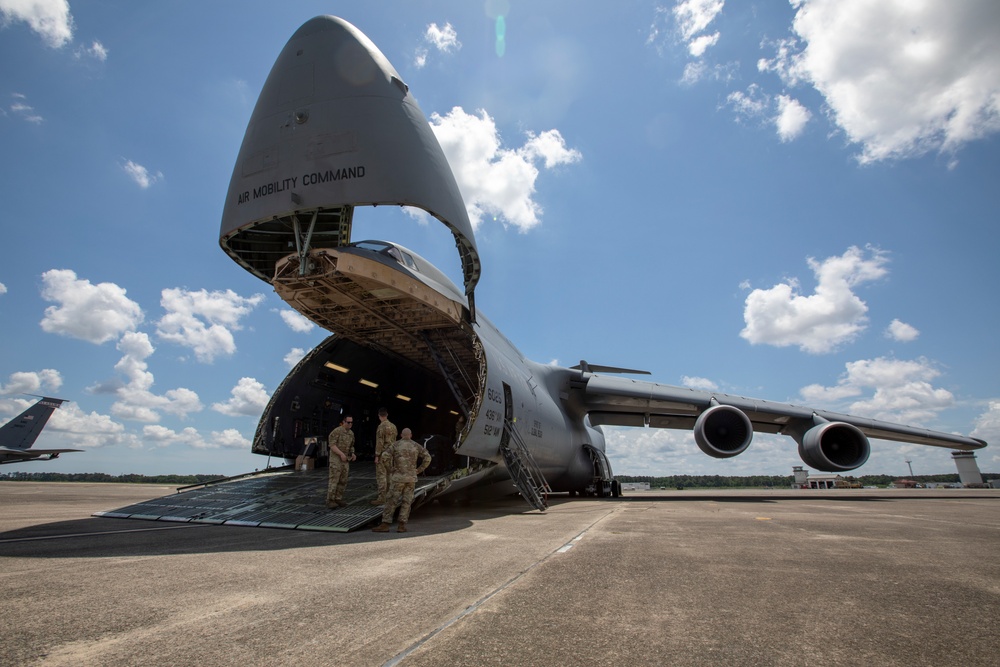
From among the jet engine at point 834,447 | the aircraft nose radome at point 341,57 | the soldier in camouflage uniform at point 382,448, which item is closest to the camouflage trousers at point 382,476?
the soldier in camouflage uniform at point 382,448

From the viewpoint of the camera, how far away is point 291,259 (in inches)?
A: 294

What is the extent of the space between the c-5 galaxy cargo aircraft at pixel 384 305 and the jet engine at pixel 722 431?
0.14 feet

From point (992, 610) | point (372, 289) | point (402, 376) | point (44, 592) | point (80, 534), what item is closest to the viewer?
point (992, 610)

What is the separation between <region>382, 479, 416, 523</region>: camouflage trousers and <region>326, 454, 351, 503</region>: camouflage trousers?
3.20 ft

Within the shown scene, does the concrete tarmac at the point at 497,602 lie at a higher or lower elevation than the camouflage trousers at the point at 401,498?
lower

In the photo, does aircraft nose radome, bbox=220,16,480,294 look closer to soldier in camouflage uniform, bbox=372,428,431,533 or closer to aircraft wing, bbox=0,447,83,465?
soldier in camouflage uniform, bbox=372,428,431,533

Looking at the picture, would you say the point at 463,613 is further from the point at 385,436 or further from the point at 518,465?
the point at 518,465

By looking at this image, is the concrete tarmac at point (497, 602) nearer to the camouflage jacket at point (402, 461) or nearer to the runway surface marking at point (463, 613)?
the runway surface marking at point (463, 613)

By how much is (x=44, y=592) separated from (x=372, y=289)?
6.45m

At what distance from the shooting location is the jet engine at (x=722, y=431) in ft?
42.1

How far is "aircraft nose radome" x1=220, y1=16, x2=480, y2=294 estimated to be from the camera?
6738 millimetres

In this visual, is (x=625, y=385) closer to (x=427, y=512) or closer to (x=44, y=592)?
(x=427, y=512)

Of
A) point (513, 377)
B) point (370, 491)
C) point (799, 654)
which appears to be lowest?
point (799, 654)

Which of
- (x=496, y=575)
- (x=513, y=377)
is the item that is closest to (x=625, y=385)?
(x=513, y=377)
